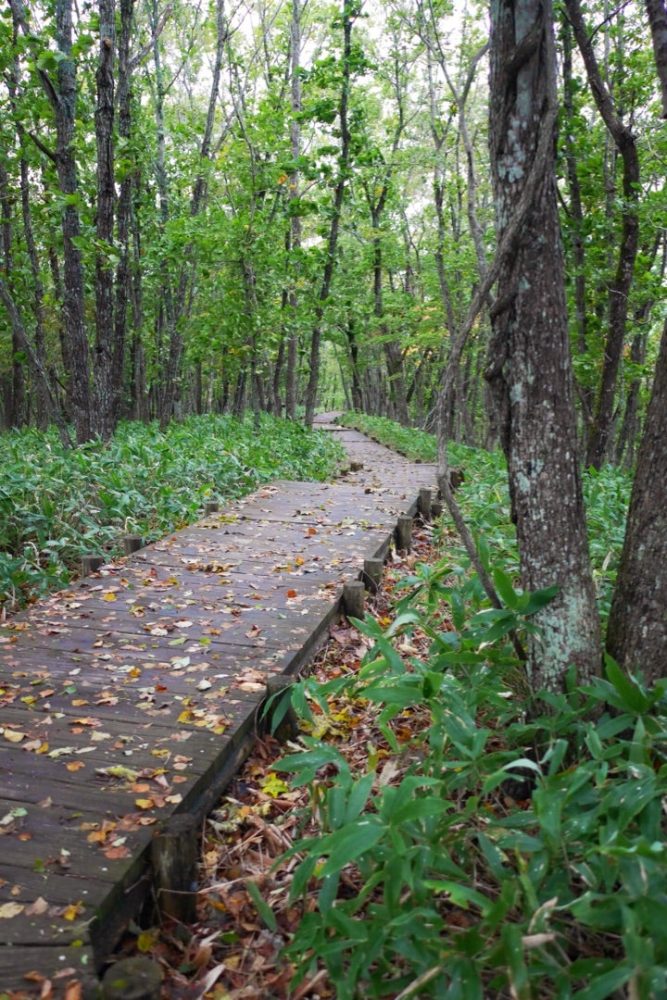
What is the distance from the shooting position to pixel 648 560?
286 centimetres

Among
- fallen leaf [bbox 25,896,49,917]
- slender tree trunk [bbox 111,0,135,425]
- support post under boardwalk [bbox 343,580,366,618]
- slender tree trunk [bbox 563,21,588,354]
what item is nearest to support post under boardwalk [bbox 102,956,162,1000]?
fallen leaf [bbox 25,896,49,917]

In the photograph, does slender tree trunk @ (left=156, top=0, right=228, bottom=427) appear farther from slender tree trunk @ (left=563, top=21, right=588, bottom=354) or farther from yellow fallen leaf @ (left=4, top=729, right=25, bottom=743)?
yellow fallen leaf @ (left=4, top=729, right=25, bottom=743)

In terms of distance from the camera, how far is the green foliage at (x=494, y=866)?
1758 mm

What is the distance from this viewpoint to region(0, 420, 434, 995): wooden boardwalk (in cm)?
239

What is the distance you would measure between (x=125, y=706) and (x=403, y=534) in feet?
15.2

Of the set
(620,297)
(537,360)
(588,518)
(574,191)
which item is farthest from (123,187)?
(537,360)

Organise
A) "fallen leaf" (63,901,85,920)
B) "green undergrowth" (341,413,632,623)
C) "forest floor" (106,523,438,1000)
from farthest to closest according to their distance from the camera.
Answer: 1. "green undergrowth" (341,413,632,623)
2. "forest floor" (106,523,438,1000)
3. "fallen leaf" (63,901,85,920)

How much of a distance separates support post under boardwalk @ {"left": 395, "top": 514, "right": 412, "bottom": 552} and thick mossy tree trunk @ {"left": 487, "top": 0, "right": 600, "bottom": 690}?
15.8 feet

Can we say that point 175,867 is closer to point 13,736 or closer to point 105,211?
point 13,736

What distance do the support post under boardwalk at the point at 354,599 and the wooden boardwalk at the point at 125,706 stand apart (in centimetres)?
11

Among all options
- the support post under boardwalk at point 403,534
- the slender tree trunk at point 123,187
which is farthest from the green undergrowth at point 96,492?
the support post under boardwalk at point 403,534

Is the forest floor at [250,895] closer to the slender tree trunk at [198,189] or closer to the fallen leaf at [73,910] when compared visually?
the fallen leaf at [73,910]

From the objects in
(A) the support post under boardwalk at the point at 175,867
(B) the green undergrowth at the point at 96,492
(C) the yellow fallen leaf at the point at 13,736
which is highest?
(B) the green undergrowth at the point at 96,492

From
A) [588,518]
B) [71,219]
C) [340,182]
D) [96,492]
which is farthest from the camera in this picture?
[340,182]
